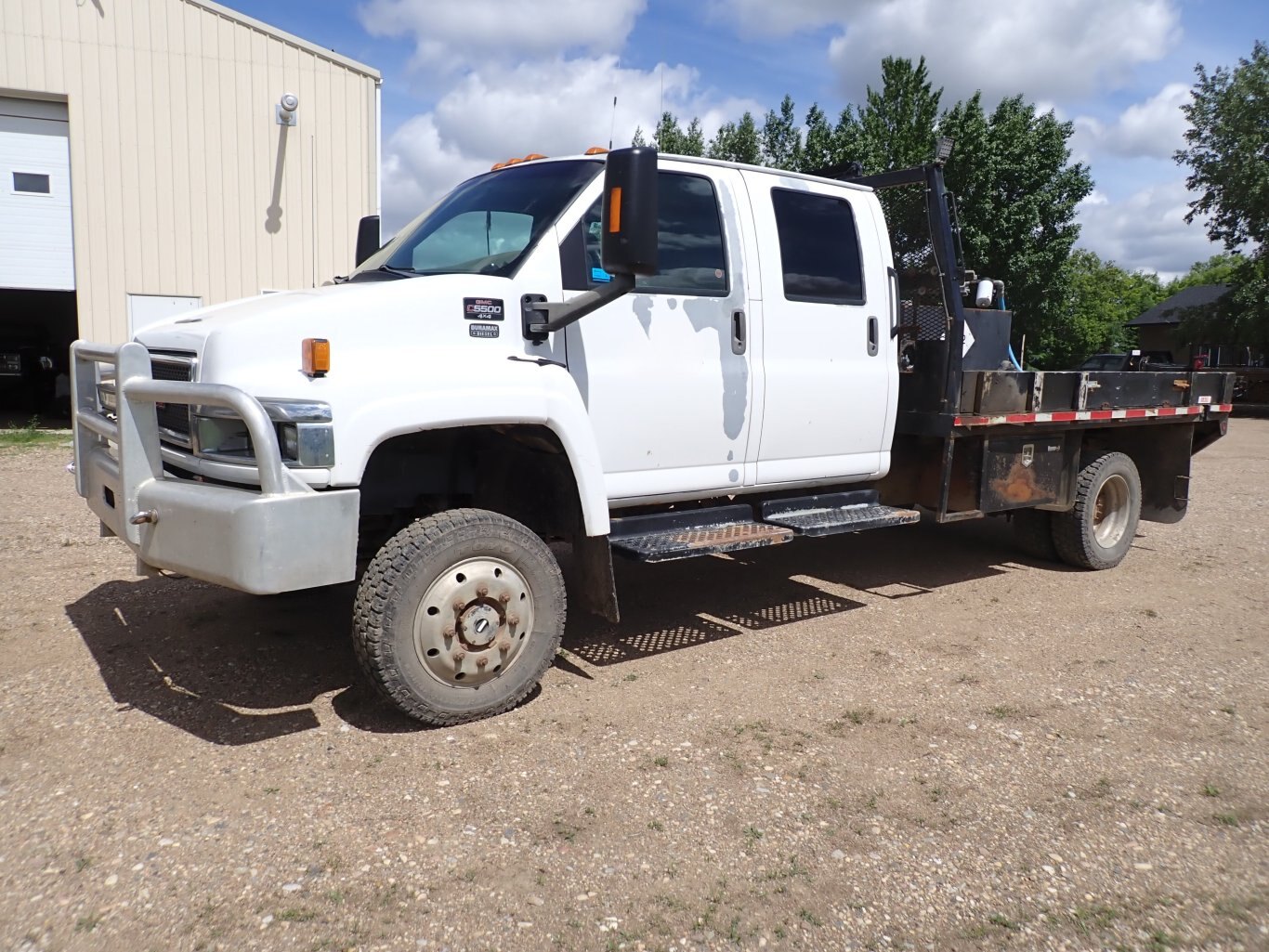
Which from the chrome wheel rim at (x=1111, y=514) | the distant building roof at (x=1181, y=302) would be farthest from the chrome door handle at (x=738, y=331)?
the distant building roof at (x=1181, y=302)

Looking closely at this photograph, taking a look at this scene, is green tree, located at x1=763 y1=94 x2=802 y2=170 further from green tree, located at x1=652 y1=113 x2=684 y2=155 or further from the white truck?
the white truck

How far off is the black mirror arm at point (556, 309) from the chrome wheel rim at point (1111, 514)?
4.99 m

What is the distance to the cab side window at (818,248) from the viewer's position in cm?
513

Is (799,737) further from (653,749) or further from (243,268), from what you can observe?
(243,268)

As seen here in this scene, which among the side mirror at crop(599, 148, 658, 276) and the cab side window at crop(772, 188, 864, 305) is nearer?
the side mirror at crop(599, 148, 658, 276)

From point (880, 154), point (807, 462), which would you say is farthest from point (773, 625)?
point (880, 154)

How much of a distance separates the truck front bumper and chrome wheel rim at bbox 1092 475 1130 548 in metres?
5.95

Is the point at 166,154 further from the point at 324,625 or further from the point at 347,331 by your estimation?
the point at 347,331

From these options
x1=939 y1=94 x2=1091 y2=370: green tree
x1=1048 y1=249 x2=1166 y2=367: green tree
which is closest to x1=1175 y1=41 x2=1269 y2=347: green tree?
x1=939 y1=94 x2=1091 y2=370: green tree

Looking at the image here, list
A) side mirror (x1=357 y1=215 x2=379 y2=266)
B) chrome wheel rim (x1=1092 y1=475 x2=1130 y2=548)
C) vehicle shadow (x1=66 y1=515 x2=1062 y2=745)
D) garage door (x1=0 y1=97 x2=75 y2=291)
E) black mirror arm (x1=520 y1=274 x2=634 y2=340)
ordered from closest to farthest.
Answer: black mirror arm (x1=520 y1=274 x2=634 y2=340) < vehicle shadow (x1=66 y1=515 x2=1062 y2=745) < side mirror (x1=357 y1=215 x2=379 y2=266) < chrome wheel rim (x1=1092 y1=475 x2=1130 y2=548) < garage door (x1=0 y1=97 x2=75 y2=291)

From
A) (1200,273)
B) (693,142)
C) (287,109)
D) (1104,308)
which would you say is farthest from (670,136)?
(1200,273)

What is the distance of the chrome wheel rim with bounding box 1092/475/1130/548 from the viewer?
7.38 metres

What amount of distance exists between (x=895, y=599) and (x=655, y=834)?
3.46 meters

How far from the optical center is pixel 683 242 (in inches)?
184
